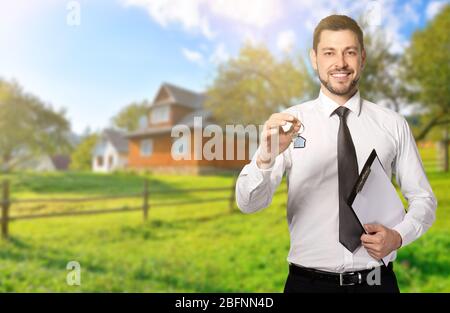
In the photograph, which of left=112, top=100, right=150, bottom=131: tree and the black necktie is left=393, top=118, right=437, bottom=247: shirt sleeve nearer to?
the black necktie

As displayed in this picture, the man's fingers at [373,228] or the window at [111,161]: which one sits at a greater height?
the window at [111,161]

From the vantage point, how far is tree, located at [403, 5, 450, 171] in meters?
6.77

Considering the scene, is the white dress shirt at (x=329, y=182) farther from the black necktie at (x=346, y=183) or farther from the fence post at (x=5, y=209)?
the fence post at (x=5, y=209)

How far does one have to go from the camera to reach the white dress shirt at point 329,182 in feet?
4.53

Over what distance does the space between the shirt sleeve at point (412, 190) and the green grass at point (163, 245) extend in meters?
4.48

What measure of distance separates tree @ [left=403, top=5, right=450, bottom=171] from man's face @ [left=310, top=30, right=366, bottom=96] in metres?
6.22

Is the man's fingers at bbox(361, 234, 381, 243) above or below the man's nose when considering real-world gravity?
below

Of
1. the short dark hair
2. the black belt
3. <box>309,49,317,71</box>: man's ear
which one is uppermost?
the short dark hair

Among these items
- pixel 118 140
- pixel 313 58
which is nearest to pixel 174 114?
pixel 118 140

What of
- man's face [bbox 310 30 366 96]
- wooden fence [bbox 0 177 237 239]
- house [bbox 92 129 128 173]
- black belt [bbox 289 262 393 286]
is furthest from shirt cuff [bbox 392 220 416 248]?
house [bbox 92 129 128 173]

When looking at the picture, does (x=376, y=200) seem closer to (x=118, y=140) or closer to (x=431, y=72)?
(x=431, y=72)

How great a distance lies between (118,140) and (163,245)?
322 centimetres

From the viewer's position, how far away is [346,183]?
54.8 inches

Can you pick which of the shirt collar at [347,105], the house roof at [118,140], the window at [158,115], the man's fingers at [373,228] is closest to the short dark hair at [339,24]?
the shirt collar at [347,105]
